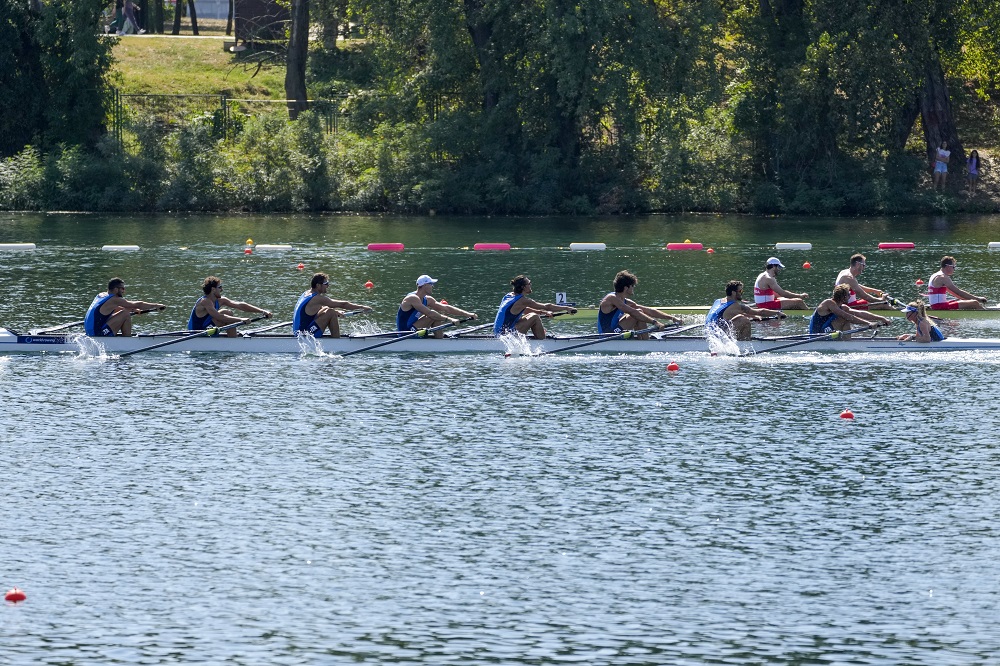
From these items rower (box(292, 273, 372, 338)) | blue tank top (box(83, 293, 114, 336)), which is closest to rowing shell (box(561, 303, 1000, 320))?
rower (box(292, 273, 372, 338))

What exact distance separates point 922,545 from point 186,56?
50421mm

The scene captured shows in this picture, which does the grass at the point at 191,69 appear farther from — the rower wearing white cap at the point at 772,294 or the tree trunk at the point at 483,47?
the rower wearing white cap at the point at 772,294

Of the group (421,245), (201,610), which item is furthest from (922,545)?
(421,245)

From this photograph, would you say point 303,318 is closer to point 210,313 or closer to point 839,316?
point 210,313

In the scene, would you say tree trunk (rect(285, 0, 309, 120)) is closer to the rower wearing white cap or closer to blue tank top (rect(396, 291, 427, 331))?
the rower wearing white cap

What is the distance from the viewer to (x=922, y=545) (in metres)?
13.3

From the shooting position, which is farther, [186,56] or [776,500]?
[186,56]

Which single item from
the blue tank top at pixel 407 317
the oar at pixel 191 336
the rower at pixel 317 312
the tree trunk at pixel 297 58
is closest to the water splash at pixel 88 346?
the oar at pixel 191 336

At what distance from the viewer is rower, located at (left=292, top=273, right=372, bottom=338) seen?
877 inches

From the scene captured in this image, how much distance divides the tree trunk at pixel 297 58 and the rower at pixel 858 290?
3074 centimetres

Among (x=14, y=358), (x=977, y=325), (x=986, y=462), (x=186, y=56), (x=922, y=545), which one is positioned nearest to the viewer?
(x=922, y=545)

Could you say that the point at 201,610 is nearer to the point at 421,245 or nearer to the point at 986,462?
the point at 986,462

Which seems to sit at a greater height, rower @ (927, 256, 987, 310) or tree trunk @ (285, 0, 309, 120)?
tree trunk @ (285, 0, 309, 120)

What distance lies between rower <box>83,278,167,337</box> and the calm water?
0.56 m
